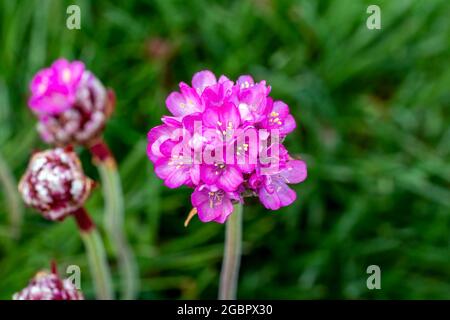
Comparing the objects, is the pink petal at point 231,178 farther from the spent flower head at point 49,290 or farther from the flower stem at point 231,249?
the spent flower head at point 49,290

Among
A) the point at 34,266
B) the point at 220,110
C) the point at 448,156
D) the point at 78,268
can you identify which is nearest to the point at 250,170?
the point at 220,110

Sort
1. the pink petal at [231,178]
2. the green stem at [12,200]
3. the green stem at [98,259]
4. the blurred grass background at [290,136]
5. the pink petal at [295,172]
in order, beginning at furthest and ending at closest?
the blurred grass background at [290,136] < the green stem at [12,200] < the green stem at [98,259] < the pink petal at [295,172] < the pink petal at [231,178]

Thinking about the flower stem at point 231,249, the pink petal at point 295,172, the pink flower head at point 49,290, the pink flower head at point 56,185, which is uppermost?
the pink flower head at point 56,185

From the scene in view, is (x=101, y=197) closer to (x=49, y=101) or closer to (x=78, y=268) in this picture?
(x=78, y=268)

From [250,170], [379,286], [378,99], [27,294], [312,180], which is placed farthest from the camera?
[378,99]

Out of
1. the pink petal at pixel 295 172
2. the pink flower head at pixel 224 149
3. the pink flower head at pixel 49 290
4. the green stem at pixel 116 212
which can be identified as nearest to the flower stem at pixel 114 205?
the green stem at pixel 116 212

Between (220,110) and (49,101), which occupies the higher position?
(49,101)
